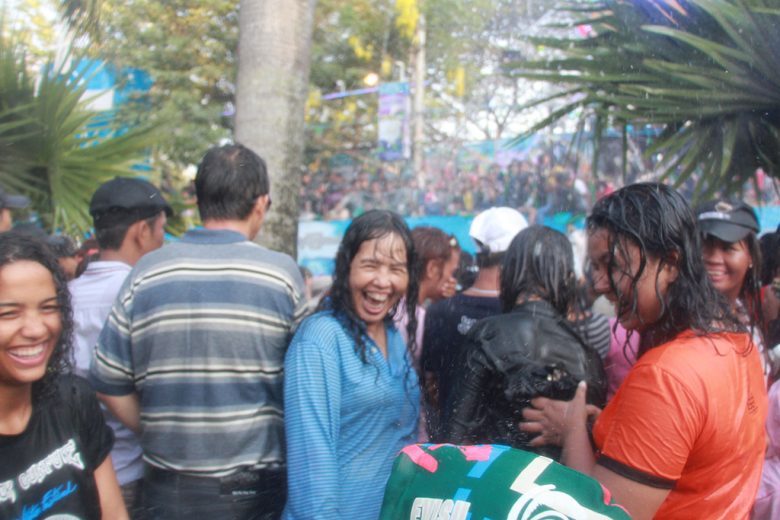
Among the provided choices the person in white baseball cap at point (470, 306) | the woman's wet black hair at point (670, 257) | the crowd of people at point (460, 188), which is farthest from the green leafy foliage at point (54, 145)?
the crowd of people at point (460, 188)

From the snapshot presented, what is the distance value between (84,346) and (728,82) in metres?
2.56

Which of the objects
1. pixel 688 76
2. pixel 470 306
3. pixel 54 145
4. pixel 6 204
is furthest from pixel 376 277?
pixel 54 145

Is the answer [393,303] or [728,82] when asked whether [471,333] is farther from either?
[728,82]

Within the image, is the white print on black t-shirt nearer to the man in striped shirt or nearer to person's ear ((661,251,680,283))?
the man in striped shirt

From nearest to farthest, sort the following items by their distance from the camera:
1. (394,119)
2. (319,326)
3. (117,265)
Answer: (319,326)
(117,265)
(394,119)

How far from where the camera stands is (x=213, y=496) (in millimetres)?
2338

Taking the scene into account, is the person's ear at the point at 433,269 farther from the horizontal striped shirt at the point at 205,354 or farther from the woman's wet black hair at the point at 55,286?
the woman's wet black hair at the point at 55,286

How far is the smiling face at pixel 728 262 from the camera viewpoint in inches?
128

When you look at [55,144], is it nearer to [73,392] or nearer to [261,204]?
[261,204]

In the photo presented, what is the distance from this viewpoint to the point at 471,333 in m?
2.27

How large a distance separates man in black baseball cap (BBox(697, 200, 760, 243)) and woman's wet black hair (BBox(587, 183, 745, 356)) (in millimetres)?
1577

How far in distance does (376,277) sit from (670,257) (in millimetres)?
990

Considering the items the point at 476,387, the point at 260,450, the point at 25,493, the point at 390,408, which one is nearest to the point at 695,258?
the point at 476,387

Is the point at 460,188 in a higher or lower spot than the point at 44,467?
higher
